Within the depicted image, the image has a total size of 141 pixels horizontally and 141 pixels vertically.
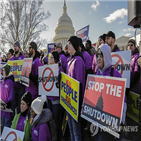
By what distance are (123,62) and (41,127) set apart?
1887mm

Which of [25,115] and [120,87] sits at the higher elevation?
[120,87]

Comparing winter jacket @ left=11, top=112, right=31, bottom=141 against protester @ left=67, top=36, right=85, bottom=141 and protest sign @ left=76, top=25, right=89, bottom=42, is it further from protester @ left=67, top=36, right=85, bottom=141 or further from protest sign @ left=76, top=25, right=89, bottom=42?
protest sign @ left=76, top=25, right=89, bottom=42

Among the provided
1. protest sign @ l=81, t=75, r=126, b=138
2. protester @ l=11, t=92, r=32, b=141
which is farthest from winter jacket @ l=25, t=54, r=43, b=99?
protest sign @ l=81, t=75, r=126, b=138

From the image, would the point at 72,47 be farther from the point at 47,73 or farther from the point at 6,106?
the point at 6,106

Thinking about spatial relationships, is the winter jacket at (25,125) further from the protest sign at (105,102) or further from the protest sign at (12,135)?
the protest sign at (105,102)

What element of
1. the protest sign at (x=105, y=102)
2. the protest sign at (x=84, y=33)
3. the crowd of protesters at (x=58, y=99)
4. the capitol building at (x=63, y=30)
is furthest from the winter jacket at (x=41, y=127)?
the capitol building at (x=63, y=30)

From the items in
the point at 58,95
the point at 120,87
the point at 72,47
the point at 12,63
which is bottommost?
the point at 58,95

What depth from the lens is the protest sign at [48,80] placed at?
2.89m

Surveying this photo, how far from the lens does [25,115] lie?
2762 mm

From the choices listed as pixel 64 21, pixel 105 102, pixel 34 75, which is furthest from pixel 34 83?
pixel 64 21

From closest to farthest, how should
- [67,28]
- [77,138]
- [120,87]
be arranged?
[120,87] → [77,138] → [67,28]

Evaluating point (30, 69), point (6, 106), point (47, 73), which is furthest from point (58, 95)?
point (6, 106)

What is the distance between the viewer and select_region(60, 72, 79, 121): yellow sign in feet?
6.84

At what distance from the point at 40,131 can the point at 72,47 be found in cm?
162
